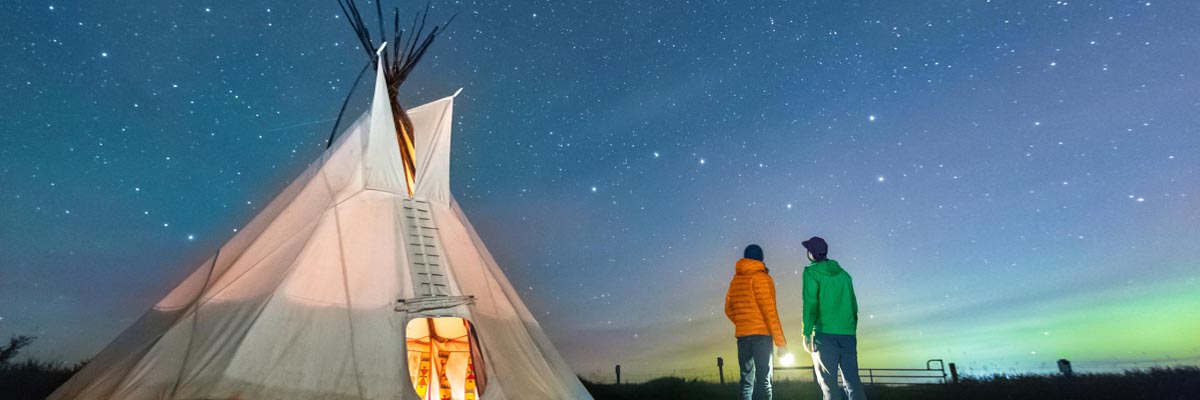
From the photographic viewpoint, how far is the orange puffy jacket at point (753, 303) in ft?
18.7

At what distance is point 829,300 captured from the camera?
5.19m

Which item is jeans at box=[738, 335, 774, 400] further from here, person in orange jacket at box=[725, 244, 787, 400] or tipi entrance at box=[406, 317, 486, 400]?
tipi entrance at box=[406, 317, 486, 400]

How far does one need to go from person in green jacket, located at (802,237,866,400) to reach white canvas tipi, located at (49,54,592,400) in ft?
10.0

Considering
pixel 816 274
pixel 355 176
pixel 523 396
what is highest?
pixel 355 176

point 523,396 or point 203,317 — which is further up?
point 203,317

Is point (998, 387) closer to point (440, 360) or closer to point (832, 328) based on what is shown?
point (832, 328)

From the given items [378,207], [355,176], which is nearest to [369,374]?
[378,207]

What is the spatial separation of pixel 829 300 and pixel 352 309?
16.4ft

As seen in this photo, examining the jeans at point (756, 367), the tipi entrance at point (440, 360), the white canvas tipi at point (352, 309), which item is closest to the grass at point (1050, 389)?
the tipi entrance at point (440, 360)

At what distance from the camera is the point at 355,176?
25.1ft

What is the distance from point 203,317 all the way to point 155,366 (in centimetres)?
64

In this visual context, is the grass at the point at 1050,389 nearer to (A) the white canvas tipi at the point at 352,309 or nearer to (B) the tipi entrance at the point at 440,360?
(B) the tipi entrance at the point at 440,360

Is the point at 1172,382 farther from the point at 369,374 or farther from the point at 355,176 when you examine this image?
the point at 355,176

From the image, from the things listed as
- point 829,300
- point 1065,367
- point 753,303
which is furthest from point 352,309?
point 1065,367
